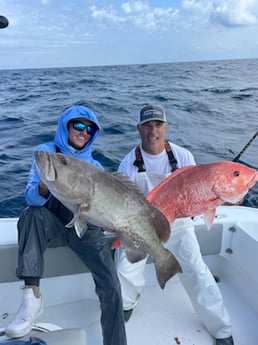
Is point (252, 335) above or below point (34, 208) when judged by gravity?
below

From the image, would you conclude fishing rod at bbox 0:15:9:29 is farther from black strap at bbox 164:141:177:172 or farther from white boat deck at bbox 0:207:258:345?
white boat deck at bbox 0:207:258:345

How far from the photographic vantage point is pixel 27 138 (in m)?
10.3

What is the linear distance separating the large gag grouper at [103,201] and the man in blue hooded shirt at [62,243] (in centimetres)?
64

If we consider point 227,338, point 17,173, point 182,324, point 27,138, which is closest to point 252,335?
point 227,338

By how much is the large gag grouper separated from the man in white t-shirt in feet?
3.39

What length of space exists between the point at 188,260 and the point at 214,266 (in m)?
1.00

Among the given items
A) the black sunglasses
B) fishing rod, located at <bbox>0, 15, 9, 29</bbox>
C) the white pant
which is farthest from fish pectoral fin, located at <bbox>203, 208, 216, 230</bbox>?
fishing rod, located at <bbox>0, 15, 9, 29</bbox>

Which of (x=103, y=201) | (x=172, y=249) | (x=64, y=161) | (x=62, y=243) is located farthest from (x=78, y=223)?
(x=172, y=249)

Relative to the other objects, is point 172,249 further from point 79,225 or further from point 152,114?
point 79,225

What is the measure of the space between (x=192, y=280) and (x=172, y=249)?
320mm

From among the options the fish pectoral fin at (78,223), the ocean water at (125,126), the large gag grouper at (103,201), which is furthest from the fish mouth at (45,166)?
the ocean water at (125,126)

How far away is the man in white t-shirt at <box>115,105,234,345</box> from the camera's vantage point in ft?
10.0

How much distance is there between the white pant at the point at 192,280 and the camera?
3.05m

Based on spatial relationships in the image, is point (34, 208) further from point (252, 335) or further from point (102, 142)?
point (102, 142)
